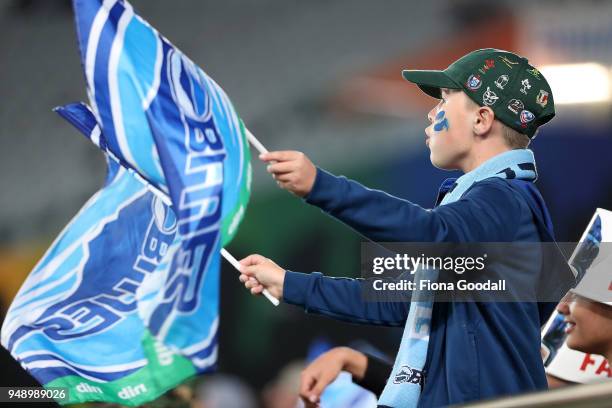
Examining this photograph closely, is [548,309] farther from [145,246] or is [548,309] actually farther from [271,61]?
[271,61]

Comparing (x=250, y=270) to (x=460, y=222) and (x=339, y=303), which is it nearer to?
(x=339, y=303)

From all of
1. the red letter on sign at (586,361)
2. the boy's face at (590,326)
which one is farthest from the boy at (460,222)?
the red letter on sign at (586,361)

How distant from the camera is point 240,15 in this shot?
4980 millimetres

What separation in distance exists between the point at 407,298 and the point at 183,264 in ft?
1.42

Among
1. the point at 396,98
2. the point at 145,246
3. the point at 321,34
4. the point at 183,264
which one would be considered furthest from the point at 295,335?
the point at 183,264

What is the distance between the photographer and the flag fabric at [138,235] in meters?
2.00

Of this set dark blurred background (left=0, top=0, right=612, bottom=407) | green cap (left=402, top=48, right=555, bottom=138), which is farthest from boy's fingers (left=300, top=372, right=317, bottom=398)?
dark blurred background (left=0, top=0, right=612, bottom=407)

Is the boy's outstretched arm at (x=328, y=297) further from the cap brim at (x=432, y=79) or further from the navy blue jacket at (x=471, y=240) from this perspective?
the cap brim at (x=432, y=79)

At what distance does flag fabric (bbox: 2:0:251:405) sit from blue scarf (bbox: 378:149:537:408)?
341 millimetres

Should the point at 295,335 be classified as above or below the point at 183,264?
below

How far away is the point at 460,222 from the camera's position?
1731mm

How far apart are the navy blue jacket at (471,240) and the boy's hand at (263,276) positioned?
1.18 feet

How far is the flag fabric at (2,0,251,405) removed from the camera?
2004mm

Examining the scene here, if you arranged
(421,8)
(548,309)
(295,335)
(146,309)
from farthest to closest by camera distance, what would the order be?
(421,8) < (295,335) < (146,309) < (548,309)
